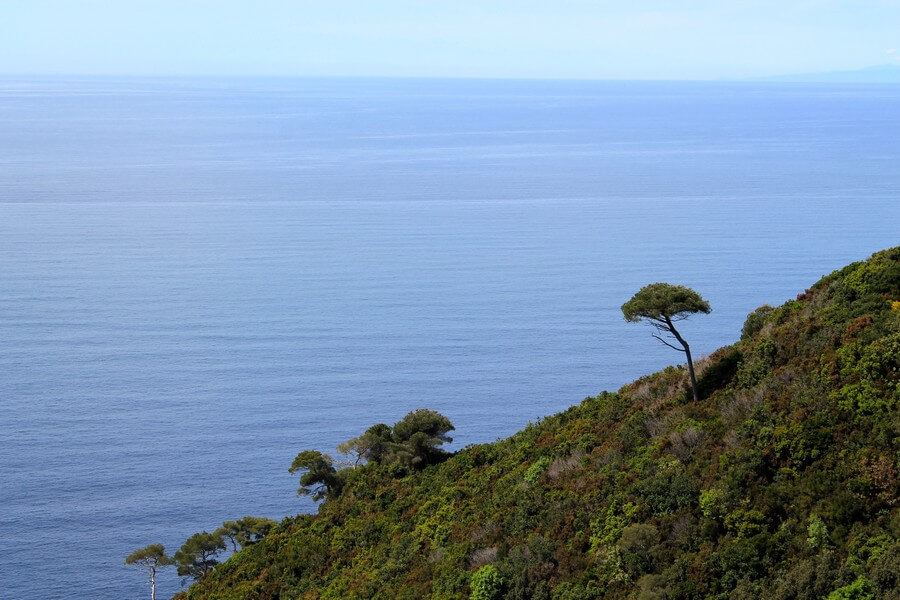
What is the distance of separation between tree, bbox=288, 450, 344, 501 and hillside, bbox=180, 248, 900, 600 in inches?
280

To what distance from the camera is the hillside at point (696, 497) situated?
23.1 m

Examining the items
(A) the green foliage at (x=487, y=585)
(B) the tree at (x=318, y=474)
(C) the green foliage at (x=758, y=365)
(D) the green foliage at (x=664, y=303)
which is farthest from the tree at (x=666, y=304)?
(B) the tree at (x=318, y=474)

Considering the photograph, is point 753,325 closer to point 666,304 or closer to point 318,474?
point 666,304

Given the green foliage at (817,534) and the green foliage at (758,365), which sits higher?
the green foliage at (758,365)

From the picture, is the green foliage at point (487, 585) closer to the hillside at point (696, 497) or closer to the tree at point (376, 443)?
the hillside at point (696, 497)

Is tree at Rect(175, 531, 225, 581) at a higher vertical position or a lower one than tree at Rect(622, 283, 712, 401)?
lower

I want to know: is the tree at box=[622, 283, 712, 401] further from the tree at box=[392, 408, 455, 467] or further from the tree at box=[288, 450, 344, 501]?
the tree at box=[288, 450, 344, 501]

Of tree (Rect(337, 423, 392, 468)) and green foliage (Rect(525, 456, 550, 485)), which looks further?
tree (Rect(337, 423, 392, 468))

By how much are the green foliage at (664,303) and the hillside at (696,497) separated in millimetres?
2560

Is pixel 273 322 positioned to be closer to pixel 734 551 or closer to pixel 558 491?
pixel 558 491

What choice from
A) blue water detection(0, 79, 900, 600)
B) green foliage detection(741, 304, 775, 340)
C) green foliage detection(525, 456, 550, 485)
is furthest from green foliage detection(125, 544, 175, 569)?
green foliage detection(741, 304, 775, 340)

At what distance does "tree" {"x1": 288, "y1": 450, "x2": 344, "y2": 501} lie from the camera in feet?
148

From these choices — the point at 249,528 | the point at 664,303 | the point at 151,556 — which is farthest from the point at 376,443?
the point at 664,303

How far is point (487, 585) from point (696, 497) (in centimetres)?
629
